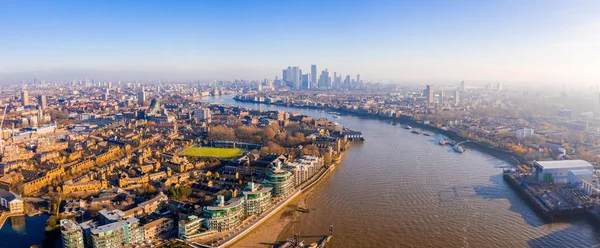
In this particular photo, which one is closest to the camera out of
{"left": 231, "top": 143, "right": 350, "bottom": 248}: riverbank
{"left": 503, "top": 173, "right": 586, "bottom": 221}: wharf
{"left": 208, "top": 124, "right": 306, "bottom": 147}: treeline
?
{"left": 231, "top": 143, "right": 350, "bottom": 248}: riverbank

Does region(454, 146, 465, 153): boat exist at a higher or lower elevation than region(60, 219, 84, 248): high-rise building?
higher

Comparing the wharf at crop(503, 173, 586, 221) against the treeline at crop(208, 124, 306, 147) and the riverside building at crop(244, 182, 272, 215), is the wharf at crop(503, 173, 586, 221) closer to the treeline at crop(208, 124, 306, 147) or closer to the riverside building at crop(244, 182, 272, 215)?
the riverside building at crop(244, 182, 272, 215)

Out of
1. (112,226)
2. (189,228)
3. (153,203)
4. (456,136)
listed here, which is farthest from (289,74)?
(112,226)

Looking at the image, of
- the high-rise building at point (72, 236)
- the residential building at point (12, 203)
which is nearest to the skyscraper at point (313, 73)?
the residential building at point (12, 203)

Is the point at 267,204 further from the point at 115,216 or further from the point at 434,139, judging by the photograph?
the point at 434,139

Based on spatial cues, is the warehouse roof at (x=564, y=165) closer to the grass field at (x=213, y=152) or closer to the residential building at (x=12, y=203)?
the grass field at (x=213, y=152)

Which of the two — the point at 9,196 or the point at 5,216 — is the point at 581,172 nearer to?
the point at 5,216

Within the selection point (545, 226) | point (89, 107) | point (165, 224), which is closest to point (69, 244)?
point (165, 224)

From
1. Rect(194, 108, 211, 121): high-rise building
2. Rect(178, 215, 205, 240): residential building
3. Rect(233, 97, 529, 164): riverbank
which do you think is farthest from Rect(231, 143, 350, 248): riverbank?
Rect(194, 108, 211, 121): high-rise building
